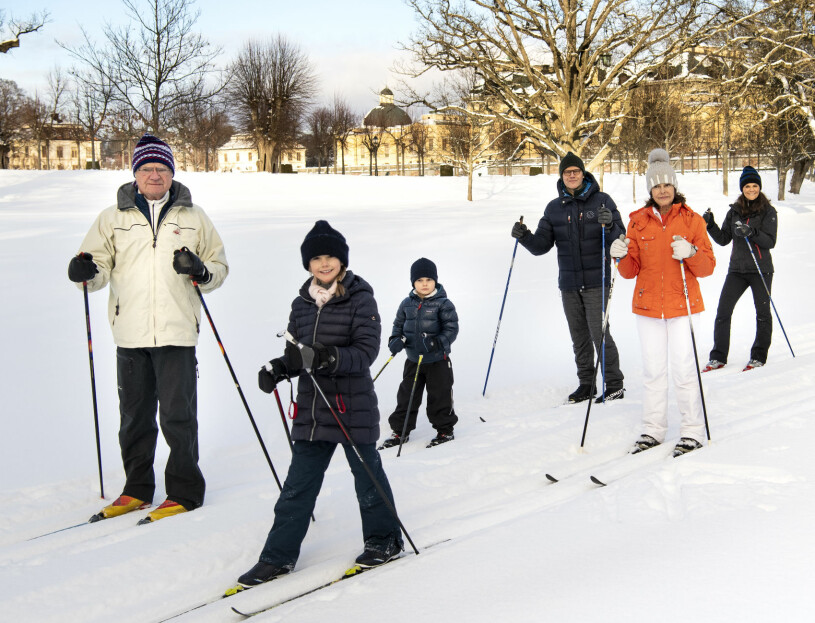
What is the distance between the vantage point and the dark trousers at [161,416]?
13.6ft

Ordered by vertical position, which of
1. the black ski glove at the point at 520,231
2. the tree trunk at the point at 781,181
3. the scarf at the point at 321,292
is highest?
the tree trunk at the point at 781,181

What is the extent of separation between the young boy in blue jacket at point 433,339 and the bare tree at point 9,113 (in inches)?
1848

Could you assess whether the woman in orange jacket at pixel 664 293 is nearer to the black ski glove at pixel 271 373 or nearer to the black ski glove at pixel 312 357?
the black ski glove at pixel 312 357

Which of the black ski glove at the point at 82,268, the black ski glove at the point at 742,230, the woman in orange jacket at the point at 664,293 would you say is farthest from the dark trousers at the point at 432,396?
the black ski glove at the point at 742,230

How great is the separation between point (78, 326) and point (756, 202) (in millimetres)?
7494

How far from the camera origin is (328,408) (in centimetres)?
326

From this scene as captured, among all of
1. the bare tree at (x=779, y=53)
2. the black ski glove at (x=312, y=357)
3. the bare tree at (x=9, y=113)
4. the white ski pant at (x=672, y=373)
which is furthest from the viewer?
the bare tree at (x=9, y=113)

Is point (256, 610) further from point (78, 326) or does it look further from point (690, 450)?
point (78, 326)

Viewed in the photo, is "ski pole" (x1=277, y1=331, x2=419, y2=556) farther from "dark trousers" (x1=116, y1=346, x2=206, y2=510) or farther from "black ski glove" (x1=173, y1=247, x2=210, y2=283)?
"dark trousers" (x1=116, y1=346, x2=206, y2=510)

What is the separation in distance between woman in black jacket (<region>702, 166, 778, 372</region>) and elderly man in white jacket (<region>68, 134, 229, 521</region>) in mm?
5223

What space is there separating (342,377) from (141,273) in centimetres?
156

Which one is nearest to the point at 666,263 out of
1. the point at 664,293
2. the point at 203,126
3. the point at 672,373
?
the point at 664,293

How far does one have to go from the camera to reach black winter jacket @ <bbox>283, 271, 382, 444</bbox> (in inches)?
128

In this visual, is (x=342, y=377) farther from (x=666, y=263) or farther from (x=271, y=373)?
(x=666, y=263)
